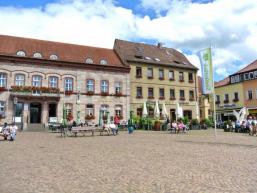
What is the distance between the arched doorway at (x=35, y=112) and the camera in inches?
1438

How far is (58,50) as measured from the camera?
3991 centimetres

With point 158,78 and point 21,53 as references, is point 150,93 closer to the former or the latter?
point 158,78

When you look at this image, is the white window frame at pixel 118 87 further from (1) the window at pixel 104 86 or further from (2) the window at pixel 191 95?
(2) the window at pixel 191 95

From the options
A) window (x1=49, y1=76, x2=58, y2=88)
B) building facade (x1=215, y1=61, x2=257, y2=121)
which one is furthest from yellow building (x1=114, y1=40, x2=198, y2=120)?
window (x1=49, y1=76, x2=58, y2=88)

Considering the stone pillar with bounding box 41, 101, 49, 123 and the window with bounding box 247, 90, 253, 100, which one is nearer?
the stone pillar with bounding box 41, 101, 49, 123

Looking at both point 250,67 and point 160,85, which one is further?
point 250,67

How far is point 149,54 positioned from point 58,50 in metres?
13.9

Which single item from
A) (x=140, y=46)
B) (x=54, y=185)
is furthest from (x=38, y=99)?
(x=54, y=185)

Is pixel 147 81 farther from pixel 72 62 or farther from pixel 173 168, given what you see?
pixel 173 168

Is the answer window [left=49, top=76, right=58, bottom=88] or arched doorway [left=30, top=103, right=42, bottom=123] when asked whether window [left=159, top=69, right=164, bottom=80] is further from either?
arched doorway [left=30, top=103, right=42, bottom=123]

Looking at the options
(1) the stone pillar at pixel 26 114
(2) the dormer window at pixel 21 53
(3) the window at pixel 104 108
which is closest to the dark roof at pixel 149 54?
(3) the window at pixel 104 108

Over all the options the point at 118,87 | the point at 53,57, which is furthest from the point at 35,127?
the point at 118,87

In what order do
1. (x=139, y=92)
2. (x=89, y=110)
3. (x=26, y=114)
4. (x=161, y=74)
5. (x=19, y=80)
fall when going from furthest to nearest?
1. (x=161, y=74)
2. (x=139, y=92)
3. (x=89, y=110)
4. (x=19, y=80)
5. (x=26, y=114)

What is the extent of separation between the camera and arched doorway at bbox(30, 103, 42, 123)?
120ft
